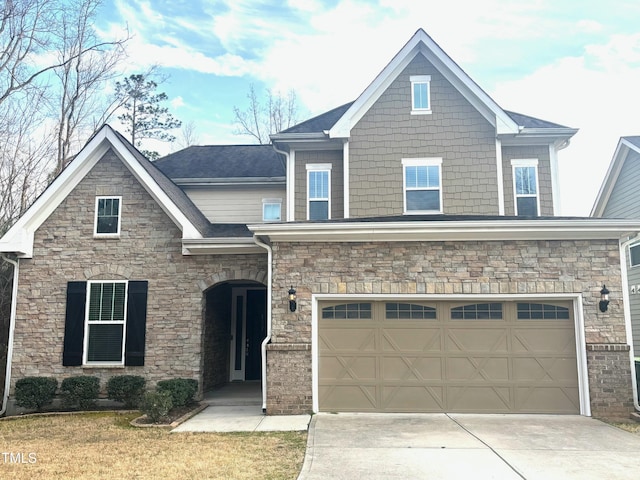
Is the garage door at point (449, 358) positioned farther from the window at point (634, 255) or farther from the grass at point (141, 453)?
the window at point (634, 255)

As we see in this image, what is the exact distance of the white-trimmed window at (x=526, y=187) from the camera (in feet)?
41.9

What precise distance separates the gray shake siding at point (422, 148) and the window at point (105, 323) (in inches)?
222

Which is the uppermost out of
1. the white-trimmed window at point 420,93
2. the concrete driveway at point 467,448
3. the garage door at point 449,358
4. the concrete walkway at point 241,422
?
the white-trimmed window at point 420,93

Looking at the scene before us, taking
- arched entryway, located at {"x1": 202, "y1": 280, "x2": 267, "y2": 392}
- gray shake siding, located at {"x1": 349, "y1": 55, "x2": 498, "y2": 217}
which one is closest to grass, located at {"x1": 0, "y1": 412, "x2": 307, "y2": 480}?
arched entryway, located at {"x1": 202, "y1": 280, "x2": 267, "y2": 392}

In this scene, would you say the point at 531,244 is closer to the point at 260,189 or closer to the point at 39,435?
the point at 260,189

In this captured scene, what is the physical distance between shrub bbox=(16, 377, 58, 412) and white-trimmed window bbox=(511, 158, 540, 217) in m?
11.6

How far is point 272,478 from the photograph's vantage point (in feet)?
19.5

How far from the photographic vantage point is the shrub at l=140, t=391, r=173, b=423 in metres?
8.96

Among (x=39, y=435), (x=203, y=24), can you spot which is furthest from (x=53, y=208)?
(x=203, y=24)

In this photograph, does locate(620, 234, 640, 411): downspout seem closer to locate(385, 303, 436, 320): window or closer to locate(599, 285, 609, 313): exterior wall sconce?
locate(599, 285, 609, 313): exterior wall sconce

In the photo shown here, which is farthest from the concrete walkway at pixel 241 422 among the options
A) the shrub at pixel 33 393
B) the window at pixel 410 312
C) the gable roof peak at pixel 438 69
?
the gable roof peak at pixel 438 69

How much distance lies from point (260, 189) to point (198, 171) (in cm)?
213

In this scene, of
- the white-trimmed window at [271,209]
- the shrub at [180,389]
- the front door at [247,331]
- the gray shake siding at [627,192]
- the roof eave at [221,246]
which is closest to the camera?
the shrub at [180,389]

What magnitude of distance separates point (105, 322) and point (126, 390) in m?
1.71
